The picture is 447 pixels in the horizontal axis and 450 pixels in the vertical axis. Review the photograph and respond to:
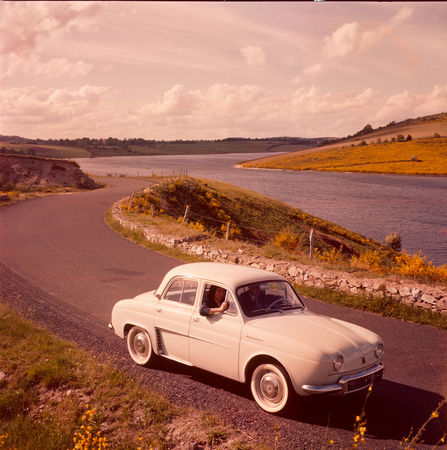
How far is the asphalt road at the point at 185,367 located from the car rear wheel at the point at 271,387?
6.0 inches

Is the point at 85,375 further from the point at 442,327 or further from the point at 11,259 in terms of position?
the point at 11,259

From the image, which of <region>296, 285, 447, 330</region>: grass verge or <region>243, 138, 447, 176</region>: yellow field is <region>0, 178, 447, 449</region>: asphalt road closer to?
<region>296, 285, 447, 330</region>: grass verge

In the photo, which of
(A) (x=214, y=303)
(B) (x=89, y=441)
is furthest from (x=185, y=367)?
(B) (x=89, y=441)

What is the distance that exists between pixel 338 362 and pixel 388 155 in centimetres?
15104

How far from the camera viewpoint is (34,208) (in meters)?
29.1

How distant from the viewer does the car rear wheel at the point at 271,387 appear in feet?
17.5

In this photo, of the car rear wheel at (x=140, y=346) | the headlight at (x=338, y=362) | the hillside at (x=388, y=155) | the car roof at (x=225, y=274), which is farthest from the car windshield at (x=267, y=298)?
the hillside at (x=388, y=155)

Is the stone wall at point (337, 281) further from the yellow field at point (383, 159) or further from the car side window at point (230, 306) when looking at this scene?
the yellow field at point (383, 159)

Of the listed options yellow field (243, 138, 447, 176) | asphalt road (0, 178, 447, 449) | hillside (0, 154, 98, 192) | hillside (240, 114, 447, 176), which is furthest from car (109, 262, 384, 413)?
yellow field (243, 138, 447, 176)

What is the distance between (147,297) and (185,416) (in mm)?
2479

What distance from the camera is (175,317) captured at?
665 centimetres

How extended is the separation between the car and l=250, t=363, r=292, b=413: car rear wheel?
0.5 inches

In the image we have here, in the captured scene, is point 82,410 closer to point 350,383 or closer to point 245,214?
point 350,383

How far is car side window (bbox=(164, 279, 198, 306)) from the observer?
6.64 meters
